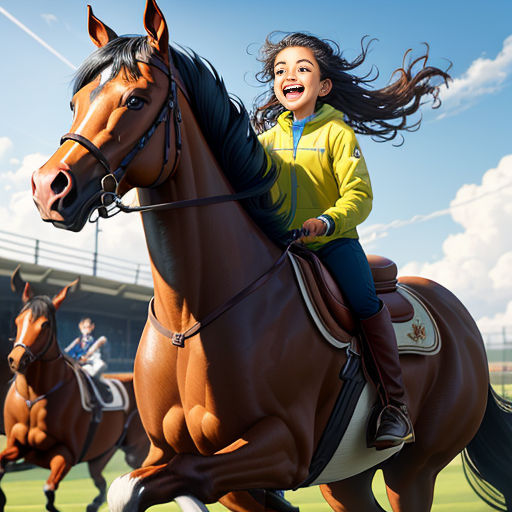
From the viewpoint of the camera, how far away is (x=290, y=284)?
2721 mm

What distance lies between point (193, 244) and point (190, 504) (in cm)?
96

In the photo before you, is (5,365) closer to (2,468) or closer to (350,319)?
(2,468)

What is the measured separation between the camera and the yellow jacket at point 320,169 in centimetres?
290

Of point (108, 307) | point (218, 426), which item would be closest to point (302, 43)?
point (218, 426)

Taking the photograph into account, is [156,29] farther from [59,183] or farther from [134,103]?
[59,183]

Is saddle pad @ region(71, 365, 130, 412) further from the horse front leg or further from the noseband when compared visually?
the noseband

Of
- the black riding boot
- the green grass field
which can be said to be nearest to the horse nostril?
the black riding boot

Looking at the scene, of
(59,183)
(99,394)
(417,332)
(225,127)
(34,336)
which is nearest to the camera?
(59,183)

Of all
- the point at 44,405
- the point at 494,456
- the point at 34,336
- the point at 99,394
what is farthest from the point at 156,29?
the point at 99,394

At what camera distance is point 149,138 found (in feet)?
7.61

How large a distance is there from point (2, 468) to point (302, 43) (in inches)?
212

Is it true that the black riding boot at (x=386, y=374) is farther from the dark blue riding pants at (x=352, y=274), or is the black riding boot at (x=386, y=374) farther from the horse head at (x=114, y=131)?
the horse head at (x=114, y=131)

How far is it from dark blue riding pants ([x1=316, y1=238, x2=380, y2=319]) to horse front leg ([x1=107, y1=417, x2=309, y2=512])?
77cm

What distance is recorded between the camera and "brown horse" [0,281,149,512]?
6621mm
